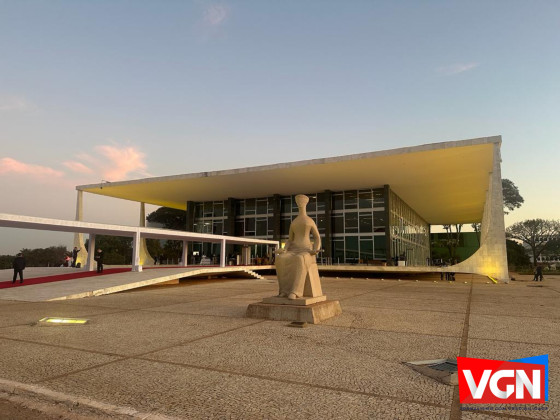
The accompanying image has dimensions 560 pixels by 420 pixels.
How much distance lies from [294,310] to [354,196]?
27262 millimetres

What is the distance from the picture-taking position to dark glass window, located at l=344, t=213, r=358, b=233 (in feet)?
109

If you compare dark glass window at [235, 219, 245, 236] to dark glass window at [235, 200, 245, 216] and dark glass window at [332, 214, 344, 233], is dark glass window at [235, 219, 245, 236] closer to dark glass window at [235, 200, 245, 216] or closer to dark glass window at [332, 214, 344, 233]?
dark glass window at [235, 200, 245, 216]

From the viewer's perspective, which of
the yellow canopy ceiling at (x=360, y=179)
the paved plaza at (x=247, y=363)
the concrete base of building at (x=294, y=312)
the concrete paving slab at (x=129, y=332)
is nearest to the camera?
the paved plaza at (x=247, y=363)

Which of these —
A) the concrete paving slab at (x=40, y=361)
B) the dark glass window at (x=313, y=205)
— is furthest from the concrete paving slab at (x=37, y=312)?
the dark glass window at (x=313, y=205)

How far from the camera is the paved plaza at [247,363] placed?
316cm

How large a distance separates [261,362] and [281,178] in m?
25.8

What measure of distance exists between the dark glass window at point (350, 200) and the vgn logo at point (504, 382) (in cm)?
3038

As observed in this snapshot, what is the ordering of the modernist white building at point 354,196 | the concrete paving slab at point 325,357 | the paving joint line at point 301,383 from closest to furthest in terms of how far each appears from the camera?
the paving joint line at point 301,383 < the concrete paving slab at point 325,357 < the modernist white building at point 354,196

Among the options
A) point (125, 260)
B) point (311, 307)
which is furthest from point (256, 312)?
point (125, 260)

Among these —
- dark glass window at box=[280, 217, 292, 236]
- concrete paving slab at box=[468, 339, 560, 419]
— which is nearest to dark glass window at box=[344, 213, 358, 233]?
dark glass window at box=[280, 217, 292, 236]

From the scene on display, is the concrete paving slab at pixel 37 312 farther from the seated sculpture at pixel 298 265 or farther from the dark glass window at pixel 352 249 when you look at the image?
the dark glass window at pixel 352 249

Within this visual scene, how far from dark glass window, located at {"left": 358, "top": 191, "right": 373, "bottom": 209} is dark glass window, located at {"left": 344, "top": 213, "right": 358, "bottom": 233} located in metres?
1.14

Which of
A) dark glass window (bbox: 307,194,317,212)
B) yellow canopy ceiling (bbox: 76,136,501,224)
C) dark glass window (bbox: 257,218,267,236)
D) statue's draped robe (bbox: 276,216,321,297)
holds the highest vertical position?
yellow canopy ceiling (bbox: 76,136,501,224)

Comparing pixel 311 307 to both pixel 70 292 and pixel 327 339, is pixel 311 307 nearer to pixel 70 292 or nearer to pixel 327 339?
pixel 327 339
